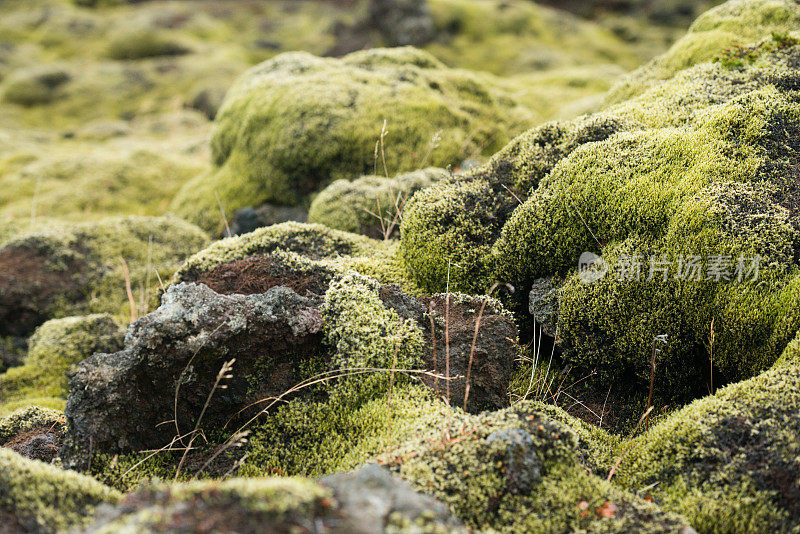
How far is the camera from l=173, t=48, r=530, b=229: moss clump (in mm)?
7312

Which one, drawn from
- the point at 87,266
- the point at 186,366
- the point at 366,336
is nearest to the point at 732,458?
the point at 366,336

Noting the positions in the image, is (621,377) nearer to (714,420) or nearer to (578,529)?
(714,420)

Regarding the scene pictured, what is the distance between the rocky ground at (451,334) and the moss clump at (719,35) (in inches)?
1.5

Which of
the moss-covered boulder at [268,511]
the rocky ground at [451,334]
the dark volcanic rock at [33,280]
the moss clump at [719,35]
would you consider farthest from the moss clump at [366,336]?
the dark volcanic rock at [33,280]

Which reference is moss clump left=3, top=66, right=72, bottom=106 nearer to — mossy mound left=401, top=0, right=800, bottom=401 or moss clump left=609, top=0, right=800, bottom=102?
mossy mound left=401, top=0, right=800, bottom=401

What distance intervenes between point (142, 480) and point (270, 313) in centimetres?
125

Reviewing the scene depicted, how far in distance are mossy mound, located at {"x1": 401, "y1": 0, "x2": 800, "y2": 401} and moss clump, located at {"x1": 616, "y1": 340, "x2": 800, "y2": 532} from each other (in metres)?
0.46

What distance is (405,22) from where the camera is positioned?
58.7 feet

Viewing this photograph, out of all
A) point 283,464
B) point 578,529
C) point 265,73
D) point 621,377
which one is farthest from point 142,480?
point 265,73

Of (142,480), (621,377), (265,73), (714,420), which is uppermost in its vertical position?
(265,73)

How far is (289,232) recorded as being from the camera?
16.7ft

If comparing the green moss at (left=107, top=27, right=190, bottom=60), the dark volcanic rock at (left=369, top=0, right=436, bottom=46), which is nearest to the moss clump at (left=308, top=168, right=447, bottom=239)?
the dark volcanic rock at (left=369, top=0, right=436, bottom=46)

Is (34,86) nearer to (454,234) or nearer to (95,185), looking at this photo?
(95,185)

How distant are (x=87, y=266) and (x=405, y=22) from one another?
1433cm
